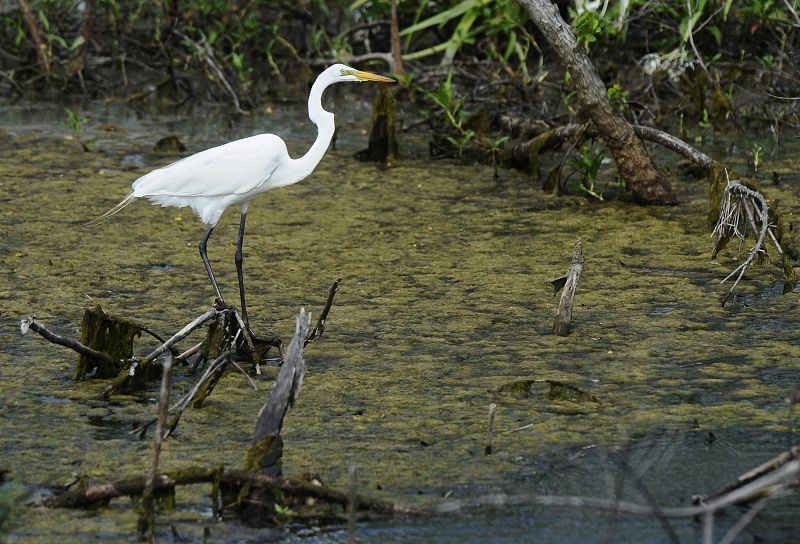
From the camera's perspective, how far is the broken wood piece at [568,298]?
458 centimetres

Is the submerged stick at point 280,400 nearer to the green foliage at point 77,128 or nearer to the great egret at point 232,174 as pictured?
the great egret at point 232,174

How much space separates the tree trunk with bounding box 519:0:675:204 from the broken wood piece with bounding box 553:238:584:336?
1.79 metres

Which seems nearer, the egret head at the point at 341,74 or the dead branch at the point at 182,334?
the dead branch at the point at 182,334

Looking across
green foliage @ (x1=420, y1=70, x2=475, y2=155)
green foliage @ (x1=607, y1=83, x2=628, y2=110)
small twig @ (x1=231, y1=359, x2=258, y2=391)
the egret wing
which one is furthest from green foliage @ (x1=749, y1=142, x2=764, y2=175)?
small twig @ (x1=231, y1=359, x2=258, y2=391)

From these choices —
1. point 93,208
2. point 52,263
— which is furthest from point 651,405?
point 93,208

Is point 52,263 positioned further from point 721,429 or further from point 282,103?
point 282,103

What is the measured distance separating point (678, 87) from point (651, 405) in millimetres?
5078

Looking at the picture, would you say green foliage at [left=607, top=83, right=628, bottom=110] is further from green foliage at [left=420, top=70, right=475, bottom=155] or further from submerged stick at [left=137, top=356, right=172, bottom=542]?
submerged stick at [left=137, top=356, right=172, bottom=542]

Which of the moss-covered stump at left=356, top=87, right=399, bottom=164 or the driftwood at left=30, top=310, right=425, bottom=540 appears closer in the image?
the driftwood at left=30, top=310, right=425, bottom=540

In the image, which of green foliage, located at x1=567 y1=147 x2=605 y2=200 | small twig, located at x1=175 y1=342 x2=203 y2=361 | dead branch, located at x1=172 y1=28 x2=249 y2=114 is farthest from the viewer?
dead branch, located at x1=172 y1=28 x2=249 y2=114

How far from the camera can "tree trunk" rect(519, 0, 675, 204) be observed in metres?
6.14

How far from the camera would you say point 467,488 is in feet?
11.0

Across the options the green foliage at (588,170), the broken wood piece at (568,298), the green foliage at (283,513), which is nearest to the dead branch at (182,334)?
the green foliage at (283,513)

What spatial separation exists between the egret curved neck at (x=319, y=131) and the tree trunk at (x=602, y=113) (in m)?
1.64
